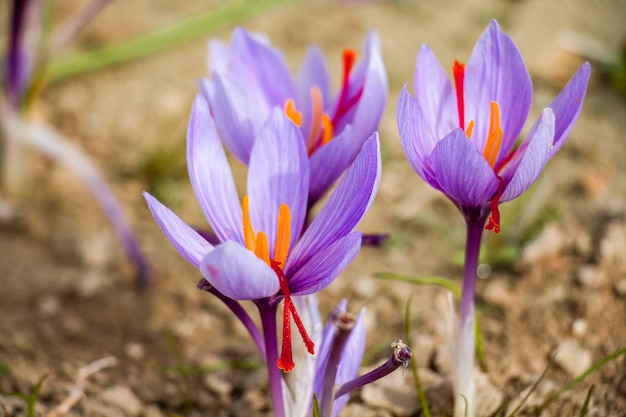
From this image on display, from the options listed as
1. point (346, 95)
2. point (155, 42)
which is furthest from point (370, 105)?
point (155, 42)

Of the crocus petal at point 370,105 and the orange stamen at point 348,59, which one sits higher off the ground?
the orange stamen at point 348,59

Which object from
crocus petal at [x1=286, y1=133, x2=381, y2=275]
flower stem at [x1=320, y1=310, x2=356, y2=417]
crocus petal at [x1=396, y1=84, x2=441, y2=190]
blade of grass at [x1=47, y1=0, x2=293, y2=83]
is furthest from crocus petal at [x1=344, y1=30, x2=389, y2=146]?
blade of grass at [x1=47, y1=0, x2=293, y2=83]

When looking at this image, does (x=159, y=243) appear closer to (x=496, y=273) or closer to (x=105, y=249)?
(x=105, y=249)

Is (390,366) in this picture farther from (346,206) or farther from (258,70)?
(258,70)

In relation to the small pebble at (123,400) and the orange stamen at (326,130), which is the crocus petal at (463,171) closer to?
the orange stamen at (326,130)

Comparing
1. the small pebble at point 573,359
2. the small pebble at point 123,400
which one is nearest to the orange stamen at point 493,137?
the small pebble at point 573,359

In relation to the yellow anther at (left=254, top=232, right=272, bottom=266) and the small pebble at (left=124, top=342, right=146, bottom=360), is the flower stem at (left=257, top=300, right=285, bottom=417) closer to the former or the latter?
the yellow anther at (left=254, top=232, right=272, bottom=266)
